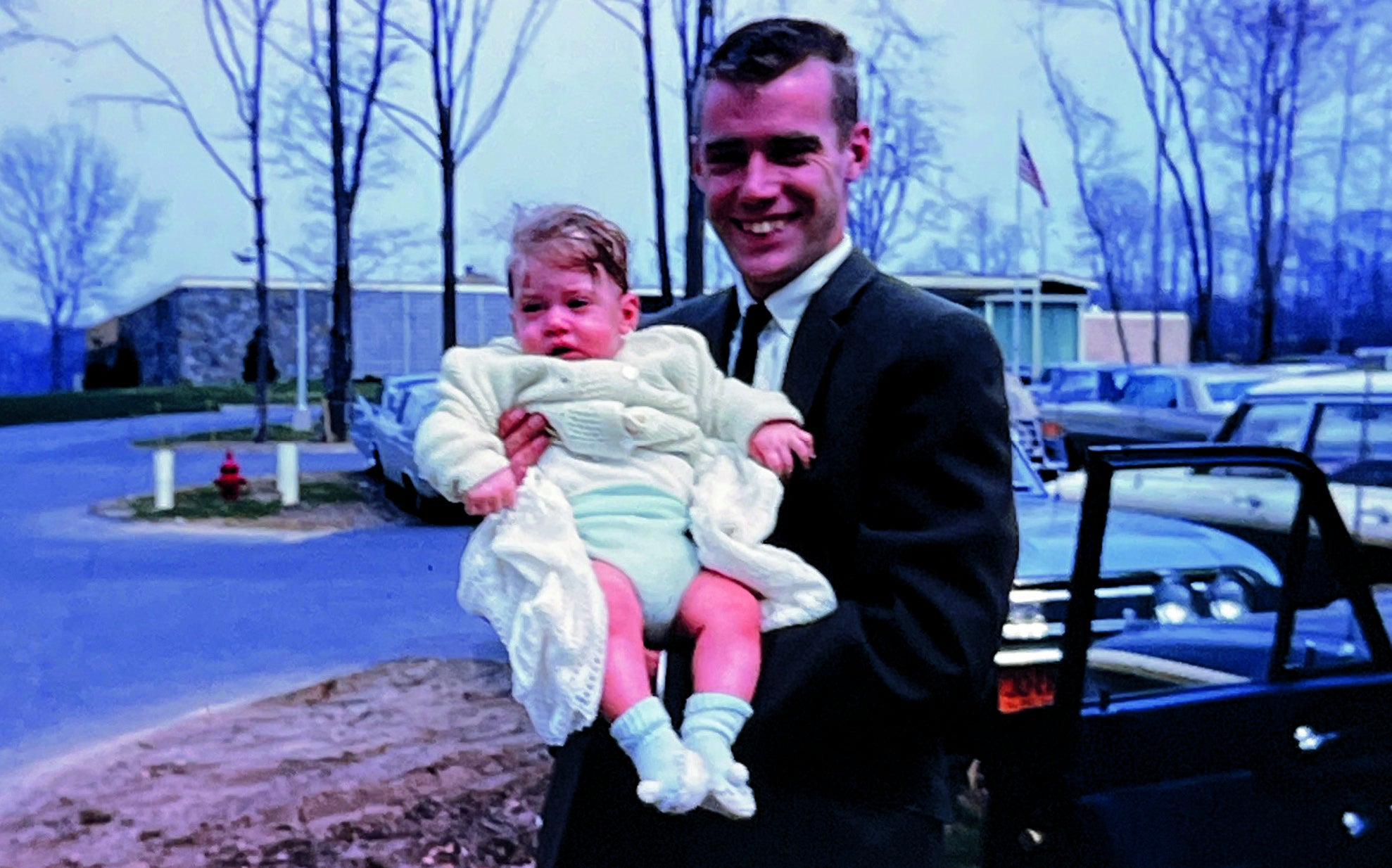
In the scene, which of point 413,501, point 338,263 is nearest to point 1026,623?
point 413,501

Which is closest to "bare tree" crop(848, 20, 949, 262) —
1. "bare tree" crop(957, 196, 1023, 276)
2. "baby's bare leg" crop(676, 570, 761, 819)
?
"bare tree" crop(957, 196, 1023, 276)

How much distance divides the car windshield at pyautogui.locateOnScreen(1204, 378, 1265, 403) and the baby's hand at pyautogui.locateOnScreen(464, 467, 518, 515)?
2.94 meters

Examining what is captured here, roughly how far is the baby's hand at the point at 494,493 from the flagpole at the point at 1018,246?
2.61 m

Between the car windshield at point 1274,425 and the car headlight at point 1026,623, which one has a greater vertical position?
the car windshield at point 1274,425

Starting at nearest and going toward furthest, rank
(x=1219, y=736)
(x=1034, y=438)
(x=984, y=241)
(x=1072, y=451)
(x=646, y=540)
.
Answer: (x=646, y=540) < (x=1219, y=736) < (x=984, y=241) < (x=1034, y=438) < (x=1072, y=451)

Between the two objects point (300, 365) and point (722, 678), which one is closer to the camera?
point (722, 678)

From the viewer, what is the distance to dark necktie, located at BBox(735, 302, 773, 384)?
1365 millimetres

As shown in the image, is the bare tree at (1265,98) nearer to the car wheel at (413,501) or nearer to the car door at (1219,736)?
the car door at (1219,736)

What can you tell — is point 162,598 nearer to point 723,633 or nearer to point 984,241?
point 984,241

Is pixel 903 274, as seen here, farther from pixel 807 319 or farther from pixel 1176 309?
pixel 807 319

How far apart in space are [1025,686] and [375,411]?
5.18ft

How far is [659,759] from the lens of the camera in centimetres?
114

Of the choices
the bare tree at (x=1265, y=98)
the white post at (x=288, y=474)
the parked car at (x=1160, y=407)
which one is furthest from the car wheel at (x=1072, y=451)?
the white post at (x=288, y=474)

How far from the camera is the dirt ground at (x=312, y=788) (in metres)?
2.91
